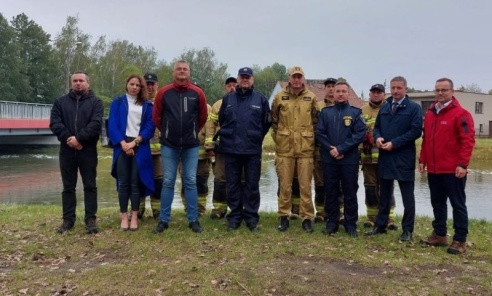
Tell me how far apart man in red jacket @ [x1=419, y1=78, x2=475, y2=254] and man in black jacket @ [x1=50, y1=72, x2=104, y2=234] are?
14.7 feet

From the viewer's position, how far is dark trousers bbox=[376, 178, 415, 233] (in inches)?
245

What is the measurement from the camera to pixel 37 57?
6378cm

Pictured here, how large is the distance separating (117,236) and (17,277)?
5.13ft

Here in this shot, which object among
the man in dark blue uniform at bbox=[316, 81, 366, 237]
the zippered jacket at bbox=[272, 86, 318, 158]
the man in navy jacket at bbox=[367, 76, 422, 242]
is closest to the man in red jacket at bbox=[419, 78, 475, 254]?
the man in navy jacket at bbox=[367, 76, 422, 242]

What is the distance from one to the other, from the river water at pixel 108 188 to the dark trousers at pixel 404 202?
4337 mm

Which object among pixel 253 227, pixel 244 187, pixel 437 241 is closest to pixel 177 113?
pixel 244 187

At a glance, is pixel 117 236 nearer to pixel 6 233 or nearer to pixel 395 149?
pixel 6 233

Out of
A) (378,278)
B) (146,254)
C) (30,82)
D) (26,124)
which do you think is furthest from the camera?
(30,82)

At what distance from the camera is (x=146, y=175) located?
21.6 ft

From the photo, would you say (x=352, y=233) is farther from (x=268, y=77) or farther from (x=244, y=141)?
(x=268, y=77)

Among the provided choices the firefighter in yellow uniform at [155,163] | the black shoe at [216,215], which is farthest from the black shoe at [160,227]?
the black shoe at [216,215]

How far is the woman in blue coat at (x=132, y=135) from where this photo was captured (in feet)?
21.2

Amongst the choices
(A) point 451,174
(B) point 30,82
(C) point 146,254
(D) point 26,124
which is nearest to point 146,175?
(C) point 146,254

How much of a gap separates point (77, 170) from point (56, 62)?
61.4 meters
